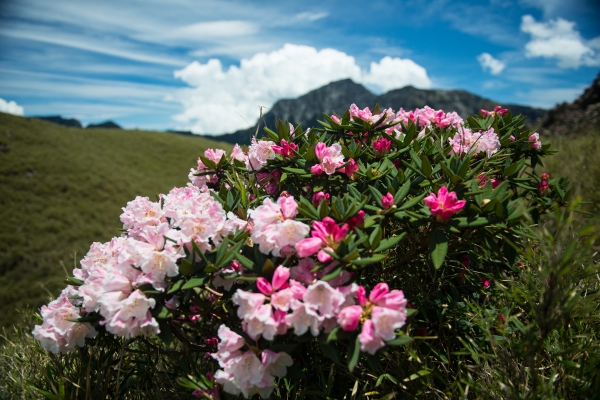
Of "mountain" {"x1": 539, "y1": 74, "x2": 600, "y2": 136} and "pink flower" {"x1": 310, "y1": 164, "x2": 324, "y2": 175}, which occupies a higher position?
"mountain" {"x1": 539, "y1": 74, "x2": 600, "y2": 136}

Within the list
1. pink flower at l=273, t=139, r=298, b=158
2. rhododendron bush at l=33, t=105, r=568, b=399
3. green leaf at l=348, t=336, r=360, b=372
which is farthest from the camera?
pink flower at l=273, t=139, r=298, b=158

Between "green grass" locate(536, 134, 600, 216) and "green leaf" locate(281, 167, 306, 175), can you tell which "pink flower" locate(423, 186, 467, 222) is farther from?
"green grass" locate(536, 134, 600, 216)

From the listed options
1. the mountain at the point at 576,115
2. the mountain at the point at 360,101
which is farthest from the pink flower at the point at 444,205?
the mountain at the point at 360,101

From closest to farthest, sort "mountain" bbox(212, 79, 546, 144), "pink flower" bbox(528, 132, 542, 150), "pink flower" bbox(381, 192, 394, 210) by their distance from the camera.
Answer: "pink flower" bbox(381, 192, 394, 210)
"pink flower" bbox(528, 132, 542, 150)
"mountain" bbox(212, 79, 546, 144)

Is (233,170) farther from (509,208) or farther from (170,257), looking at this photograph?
(509,208)

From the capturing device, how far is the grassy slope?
46.1ft

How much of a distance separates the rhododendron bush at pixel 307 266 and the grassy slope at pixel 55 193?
31.1 ft

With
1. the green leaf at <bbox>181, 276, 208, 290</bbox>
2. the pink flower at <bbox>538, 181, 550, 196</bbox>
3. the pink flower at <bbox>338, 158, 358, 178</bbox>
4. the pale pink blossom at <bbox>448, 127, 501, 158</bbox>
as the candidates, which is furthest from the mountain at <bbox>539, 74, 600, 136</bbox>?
the green leaf at <bbox>181, 276, 208, 290</bbox>

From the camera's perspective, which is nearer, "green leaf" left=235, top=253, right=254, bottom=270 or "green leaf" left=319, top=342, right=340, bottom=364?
"green leaf" left=319, top=342, right=340, bottom=364

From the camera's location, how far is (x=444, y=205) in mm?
1419

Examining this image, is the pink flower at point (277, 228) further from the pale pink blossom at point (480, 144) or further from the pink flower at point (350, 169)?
the pale pink blossom at point (480, 144)

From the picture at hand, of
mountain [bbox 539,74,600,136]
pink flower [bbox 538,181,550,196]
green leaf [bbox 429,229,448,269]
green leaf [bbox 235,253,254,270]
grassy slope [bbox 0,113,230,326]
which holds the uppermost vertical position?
mountain [bbox 539,74,600,136]

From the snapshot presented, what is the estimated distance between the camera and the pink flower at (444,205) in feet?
4.58

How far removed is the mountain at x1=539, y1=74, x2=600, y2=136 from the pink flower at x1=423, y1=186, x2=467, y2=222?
14.1m
